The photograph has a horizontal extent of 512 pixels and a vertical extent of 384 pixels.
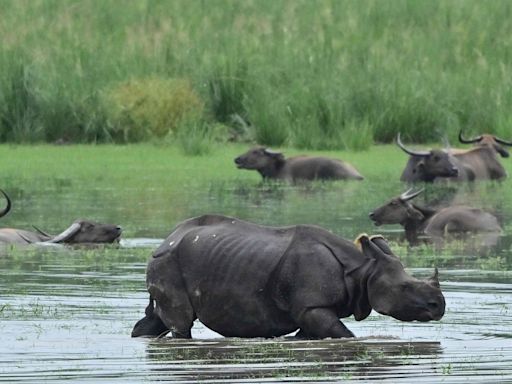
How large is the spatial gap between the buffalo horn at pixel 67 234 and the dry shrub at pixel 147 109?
40.7 ft

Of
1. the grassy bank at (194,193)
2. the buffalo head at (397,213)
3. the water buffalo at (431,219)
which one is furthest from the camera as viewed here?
the buffalo head at (397,213)

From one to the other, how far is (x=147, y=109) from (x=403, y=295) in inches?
797

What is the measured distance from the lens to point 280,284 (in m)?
10.1

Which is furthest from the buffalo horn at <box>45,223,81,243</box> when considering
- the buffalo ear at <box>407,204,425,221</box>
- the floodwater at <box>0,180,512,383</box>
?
the buffalo ear at <box>407,204,425,221</box>

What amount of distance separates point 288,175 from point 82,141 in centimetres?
477

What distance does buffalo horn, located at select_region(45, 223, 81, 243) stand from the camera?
55.7 feet

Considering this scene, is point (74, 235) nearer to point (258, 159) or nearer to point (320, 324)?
point (320, 324)

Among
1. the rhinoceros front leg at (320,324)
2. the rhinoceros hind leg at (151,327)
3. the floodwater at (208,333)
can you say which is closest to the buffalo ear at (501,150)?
the floodwater at (208,333)

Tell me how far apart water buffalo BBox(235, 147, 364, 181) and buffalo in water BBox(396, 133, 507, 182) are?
82 centimetres

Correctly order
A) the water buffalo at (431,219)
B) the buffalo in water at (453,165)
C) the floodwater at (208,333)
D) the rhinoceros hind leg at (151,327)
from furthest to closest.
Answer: the buffalo in water at (453,165) → the water buffalo at (431,219) → the rhinoceros hind leg at (151,327) → the floodwater at (208,333)

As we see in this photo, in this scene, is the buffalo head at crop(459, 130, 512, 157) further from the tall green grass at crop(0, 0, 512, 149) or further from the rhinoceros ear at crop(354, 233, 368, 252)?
the rhinoceros ear at crop(354, 233, 368, 252)

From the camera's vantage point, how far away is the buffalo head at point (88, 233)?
55.9ft

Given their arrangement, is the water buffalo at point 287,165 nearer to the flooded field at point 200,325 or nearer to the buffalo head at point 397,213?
the flooded field at point 200,325

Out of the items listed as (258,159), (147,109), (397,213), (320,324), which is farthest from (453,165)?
(320,324)
